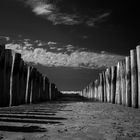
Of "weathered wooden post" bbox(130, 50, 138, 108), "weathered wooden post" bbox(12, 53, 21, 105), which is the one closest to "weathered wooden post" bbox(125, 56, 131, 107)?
"weathered wooden post" bbox(130, 50, 138, 108)

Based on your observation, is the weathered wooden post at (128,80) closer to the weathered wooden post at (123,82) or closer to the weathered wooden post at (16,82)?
the weathered wooden post at (123,82)

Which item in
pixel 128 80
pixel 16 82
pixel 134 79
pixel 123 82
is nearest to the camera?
pixel 134 79

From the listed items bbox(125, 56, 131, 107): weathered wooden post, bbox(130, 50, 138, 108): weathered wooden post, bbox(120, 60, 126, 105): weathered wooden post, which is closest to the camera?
Answer: bbox(130, 50, 138, 108): weathered wooden post

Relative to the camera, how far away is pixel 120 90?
997cm

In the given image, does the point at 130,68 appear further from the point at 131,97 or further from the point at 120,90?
the point at 120,90

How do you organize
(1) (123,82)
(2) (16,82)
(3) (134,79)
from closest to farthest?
1. (3) (134,79)
2. (2) (16,82)
3. (1) (123,82)

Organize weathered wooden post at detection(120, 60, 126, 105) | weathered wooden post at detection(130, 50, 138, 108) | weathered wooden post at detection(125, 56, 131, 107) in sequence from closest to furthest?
weathered wooden post at detection(130, 50, 138, 108), weathered wooden post at detection(125, 56, 131, 107), weathered wooden post at detection(120, 60, 126, 105)

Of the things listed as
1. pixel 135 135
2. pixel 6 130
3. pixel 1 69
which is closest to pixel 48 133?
pixel 6 130

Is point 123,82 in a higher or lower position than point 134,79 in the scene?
lower

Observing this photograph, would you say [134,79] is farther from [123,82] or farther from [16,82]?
[16,82]

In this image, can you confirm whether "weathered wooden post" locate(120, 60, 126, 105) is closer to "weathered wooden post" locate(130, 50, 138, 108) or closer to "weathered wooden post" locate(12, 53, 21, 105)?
"weathered wooden post" locate(130, 50, 138, 108)

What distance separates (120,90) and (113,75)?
1.50 metres

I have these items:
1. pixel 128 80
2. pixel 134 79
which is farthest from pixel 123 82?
pixel 134 79

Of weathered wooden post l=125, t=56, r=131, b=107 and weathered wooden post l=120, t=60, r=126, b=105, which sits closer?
weathered wooden post l=125, t=56, r=131, b=107
